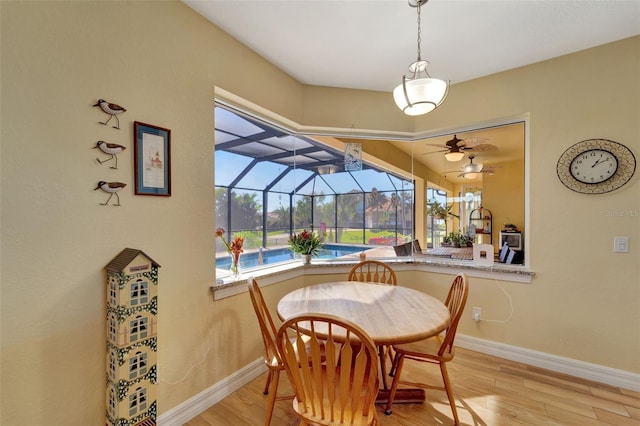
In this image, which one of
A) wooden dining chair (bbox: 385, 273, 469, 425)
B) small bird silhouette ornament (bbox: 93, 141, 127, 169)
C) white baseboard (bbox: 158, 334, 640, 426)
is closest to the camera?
small bird silhouette ornament (bbox: 93, 141, 127, 169)

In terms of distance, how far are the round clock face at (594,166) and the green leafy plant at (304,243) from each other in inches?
94.8

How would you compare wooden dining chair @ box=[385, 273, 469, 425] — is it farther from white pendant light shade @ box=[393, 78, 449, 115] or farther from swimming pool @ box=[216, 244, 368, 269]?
swimming pool @ box=[216, 244, 368, 269]

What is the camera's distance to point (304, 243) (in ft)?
9.62

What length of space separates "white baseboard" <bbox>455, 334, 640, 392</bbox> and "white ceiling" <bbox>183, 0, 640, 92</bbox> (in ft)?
8.74

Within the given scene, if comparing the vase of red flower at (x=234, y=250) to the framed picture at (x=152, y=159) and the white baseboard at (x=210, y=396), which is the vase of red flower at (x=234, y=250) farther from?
the white baseboard at (x=210, y=396)

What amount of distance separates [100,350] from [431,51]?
3.13 m

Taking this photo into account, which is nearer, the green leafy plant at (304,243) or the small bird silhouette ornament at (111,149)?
the small bird silhouette ornament at (111,149)

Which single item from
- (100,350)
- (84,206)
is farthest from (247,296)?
(84,206)

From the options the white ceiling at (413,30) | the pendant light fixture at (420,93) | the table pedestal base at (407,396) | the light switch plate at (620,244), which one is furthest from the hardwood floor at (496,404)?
the white ceiling at (413,30)

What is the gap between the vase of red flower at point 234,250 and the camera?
2.25 metres

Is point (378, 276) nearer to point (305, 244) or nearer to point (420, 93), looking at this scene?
point (305, 244)

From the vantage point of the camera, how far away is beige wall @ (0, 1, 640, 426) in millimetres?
1219

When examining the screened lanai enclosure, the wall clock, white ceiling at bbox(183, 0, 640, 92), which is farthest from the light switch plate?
the screened lanai enclosure

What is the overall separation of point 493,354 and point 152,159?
11.0ft
